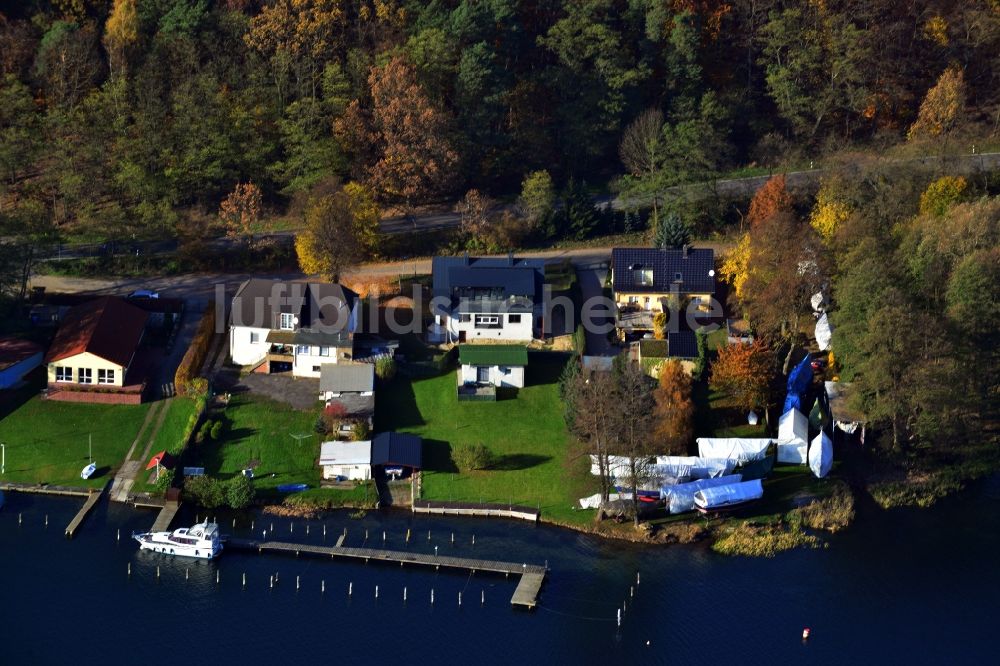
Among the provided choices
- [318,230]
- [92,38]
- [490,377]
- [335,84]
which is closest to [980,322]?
[490,377]

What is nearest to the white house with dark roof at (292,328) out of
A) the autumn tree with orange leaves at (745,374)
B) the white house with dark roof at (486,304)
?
the white house with dark roof at (486,304)

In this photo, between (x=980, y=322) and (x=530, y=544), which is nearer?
(x=530, y=544)

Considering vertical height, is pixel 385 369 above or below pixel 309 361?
A: below

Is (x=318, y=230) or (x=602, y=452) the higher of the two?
(x=318, y=230)

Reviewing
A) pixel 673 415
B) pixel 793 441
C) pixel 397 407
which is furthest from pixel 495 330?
pixel 793 441

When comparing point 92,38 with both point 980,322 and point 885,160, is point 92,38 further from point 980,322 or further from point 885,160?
point 980,322

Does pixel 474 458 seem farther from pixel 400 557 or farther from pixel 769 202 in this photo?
pixel 769 202

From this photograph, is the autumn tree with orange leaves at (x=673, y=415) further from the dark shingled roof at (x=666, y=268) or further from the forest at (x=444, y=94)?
the forest at (x=444, y=94)
